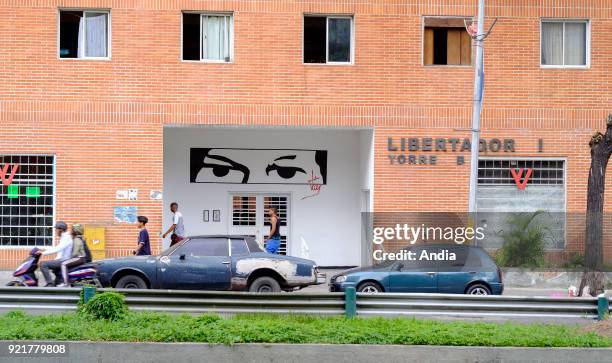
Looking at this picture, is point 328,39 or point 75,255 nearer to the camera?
point 75,255

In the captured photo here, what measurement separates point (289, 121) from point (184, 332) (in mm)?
13154

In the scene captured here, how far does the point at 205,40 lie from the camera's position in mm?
24531

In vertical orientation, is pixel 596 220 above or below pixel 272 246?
above

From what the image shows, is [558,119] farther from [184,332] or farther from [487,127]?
[184,332]

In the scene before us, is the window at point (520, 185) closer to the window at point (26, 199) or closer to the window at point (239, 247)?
the window at point (239, 247)

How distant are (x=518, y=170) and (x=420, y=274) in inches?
305

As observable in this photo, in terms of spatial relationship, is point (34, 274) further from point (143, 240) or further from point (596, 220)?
point (596, 220)

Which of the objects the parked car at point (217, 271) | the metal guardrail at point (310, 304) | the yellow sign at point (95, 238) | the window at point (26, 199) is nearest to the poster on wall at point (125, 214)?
the yellow sign at point (95, 238)

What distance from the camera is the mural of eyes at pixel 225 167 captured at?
27.6 m

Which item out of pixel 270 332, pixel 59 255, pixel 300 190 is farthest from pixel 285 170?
pixel 270 332

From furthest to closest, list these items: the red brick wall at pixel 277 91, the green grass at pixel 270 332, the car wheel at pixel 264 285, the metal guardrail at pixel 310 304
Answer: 1. the red brick wall at pixel 277 91
2. the car wheel at pixel 264 285
3. the metal guardrail at pixel 310 304
4. the green grass at pixel 270 332

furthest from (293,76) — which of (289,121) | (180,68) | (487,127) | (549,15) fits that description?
(549,15)

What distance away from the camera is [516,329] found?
498 inches

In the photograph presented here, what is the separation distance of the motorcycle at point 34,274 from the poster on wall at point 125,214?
20.3ft
